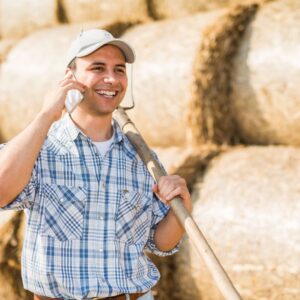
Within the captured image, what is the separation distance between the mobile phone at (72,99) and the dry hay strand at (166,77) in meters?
1.62

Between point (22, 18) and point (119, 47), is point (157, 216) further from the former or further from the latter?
point (22, 18)

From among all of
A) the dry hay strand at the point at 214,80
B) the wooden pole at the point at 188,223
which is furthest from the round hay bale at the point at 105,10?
the wooden pole at the point at 188,223

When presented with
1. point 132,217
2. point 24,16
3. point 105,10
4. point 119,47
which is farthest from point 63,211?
point 24,16

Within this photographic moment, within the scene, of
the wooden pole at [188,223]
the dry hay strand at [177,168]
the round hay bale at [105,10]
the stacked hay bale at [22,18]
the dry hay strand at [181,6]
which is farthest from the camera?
the stacked hay bale at [22,18]

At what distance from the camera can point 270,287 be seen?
10.3 ft

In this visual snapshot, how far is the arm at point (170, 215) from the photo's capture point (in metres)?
2.15

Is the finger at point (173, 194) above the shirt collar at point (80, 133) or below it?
below

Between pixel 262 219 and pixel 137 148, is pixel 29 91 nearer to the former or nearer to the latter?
pixel 262 219

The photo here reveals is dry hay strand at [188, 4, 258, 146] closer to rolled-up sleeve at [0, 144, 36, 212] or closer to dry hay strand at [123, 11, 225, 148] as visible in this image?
dry hay strand at [123, 11, 225, 148]

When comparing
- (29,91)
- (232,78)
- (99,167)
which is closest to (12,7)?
(29,91)

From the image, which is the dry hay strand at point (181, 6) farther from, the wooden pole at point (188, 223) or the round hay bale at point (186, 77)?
the wooden pole at point (188, 223)

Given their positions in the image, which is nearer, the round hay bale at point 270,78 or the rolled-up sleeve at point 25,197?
the rolled-up sleeve at point 25,197

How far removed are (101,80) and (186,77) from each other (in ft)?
5.33

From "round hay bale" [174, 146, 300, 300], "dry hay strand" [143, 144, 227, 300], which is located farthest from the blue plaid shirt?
"dry hay strand" [143, 144, 227, 300]
